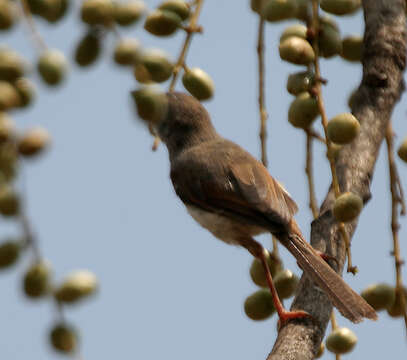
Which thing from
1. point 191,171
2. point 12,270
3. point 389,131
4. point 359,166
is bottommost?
point 191,171

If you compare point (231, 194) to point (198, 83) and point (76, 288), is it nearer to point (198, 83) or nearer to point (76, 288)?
point (198, 83)

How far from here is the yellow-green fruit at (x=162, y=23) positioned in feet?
8.04

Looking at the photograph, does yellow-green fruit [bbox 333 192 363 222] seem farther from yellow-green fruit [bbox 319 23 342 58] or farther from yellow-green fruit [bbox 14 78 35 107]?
yellow-green fruit [bbox 14 78 35 107]

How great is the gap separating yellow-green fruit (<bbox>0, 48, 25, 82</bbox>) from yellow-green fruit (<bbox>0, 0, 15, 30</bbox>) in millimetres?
85

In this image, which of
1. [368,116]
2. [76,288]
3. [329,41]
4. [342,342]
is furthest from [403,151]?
[76,288]

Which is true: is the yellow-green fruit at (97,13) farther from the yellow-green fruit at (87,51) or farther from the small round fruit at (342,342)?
the small round fruit at (342,342)

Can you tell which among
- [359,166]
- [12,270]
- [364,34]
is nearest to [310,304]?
[359,166]

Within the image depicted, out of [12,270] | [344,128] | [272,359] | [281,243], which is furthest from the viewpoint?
[281,243]

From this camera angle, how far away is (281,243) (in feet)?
11.1

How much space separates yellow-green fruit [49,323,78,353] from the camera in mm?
1301

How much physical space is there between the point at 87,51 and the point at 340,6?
4.55ft

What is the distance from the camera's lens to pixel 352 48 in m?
2.94

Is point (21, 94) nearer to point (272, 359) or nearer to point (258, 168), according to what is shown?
point (272, 359)

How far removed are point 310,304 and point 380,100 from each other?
35.1 inches
